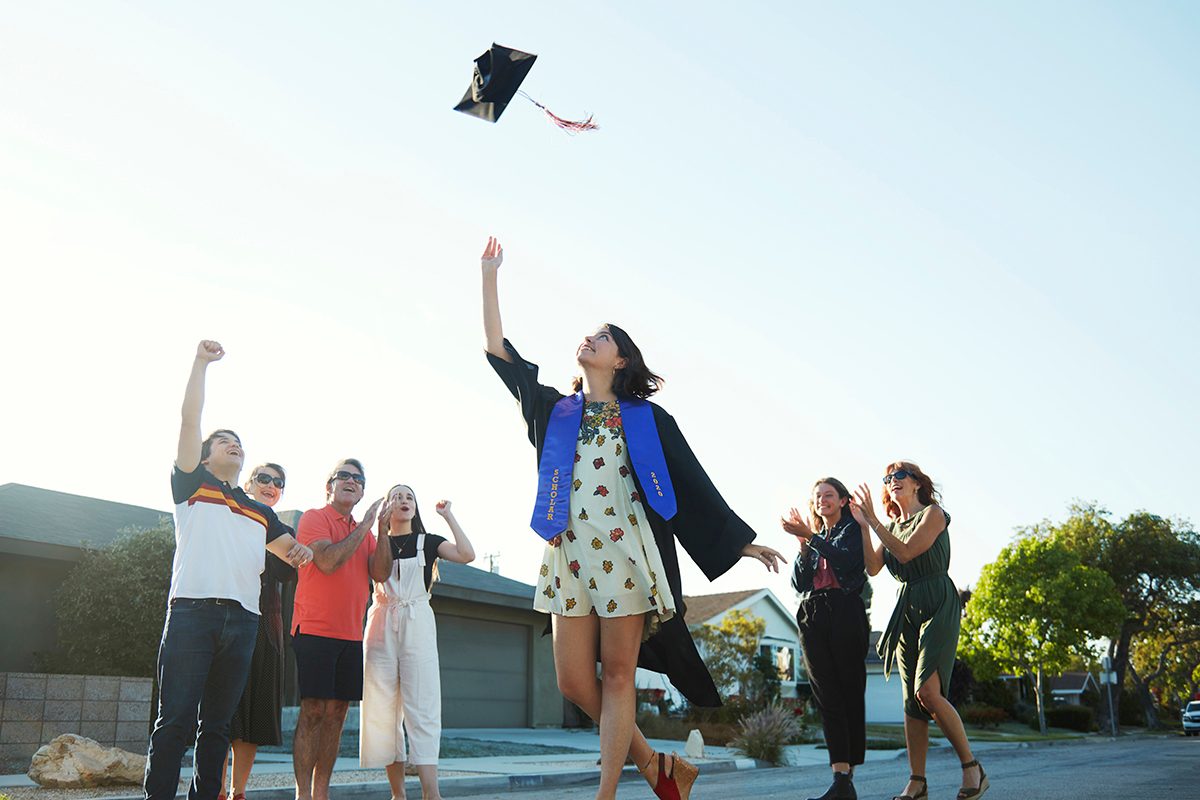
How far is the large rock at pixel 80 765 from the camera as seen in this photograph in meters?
7.37

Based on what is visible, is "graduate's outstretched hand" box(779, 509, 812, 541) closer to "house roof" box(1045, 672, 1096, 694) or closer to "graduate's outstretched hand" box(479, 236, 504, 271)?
"graduate's outstretched hand" box(479, 236, 504, 271)

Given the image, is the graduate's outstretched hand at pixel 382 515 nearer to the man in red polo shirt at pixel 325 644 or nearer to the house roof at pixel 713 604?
the man in red polo shirt at pixel 325 644

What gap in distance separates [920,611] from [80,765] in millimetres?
5796

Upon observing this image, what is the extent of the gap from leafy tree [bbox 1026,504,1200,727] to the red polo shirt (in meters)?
49.7

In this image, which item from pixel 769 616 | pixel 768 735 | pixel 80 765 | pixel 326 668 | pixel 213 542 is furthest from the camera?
pixel 769 616

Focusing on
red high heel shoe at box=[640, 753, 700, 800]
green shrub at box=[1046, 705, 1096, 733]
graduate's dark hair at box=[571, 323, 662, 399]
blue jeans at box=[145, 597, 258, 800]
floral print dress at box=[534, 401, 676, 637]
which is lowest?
green shrub at box=[1046, 705, 1096, 733]

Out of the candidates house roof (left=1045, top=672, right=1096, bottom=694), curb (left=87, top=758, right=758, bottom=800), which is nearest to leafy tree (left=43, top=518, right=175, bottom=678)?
curb (left=87, top=758, right=758, bottom=800)

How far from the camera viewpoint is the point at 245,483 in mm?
5656

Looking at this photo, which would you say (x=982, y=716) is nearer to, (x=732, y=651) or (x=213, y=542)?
(x=732, y=651)

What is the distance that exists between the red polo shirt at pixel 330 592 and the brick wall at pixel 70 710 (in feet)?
15.8

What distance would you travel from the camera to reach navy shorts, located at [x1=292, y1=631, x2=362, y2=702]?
209 inches

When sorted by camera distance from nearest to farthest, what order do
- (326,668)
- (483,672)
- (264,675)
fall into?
(326,668), (264,675), (483,672)

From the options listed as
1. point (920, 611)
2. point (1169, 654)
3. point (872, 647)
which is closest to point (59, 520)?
point (920, 611)

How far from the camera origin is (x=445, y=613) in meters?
19.5
